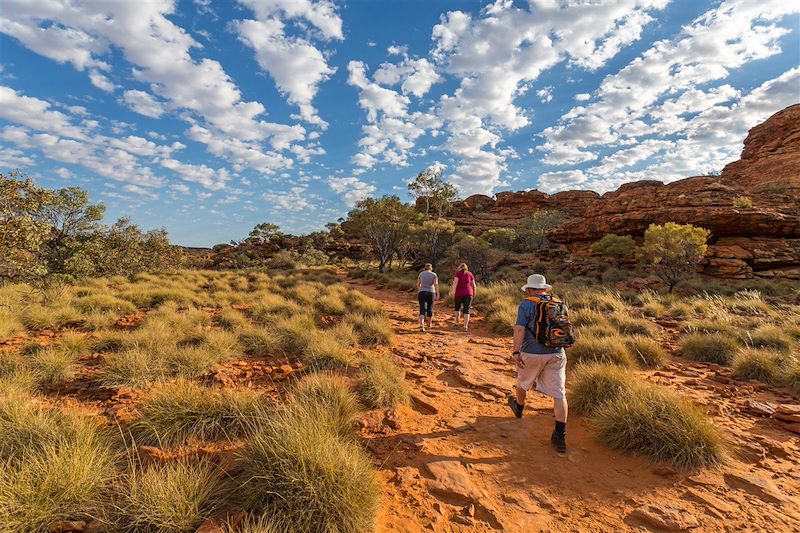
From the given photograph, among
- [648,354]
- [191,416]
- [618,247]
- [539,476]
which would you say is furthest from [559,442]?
[618,247]

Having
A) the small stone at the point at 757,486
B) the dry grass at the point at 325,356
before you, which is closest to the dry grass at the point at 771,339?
the small stone at the point at 757,486

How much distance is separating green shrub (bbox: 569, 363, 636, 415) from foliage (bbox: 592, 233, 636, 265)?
2205 centimetres

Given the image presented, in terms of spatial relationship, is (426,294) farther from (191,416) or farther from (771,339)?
(771,339)

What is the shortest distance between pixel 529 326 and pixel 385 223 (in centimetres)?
2493

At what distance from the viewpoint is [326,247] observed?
4531 centimetres

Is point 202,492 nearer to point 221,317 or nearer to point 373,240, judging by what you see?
point 221,317

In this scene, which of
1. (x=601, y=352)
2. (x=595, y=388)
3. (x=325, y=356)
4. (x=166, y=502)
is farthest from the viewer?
(x=601, y=352)

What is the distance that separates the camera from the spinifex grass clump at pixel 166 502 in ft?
7.43

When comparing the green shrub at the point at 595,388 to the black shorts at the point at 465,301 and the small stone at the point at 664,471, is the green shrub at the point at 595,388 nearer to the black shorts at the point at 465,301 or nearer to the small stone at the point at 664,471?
the small stone at the point at 664,471

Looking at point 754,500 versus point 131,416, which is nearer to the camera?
point 754,500


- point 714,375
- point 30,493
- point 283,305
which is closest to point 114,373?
point 30,493

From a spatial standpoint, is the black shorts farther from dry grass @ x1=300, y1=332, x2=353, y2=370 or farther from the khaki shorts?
the khaki shorts

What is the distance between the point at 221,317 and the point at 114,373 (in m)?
3.96

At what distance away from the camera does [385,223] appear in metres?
28.4
